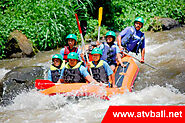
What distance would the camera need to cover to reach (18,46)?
870cm

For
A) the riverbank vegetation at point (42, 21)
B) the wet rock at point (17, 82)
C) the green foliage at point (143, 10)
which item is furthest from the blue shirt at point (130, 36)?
the green foliage at point (143, 10)

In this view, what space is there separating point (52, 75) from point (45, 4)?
5.23 m

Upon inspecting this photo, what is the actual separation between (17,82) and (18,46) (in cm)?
336

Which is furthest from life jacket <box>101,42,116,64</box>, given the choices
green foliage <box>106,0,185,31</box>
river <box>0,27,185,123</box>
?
green foliage <box>106,0,185,31</box>

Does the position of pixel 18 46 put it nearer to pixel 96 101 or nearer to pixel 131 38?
pixel 131 38

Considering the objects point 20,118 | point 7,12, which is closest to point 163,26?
point 7,12

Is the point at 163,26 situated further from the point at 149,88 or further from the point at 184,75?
the point at 149,88

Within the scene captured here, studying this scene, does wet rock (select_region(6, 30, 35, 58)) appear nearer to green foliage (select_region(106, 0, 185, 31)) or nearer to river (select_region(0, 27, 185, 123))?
river (select_region(0, 27, 185, 123))

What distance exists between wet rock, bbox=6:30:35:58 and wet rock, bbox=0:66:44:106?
2621mm

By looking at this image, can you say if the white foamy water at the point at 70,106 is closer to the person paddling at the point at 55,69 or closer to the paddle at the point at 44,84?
the paddle at the point at 44,84

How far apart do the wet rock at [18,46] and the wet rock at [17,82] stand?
2.62 meters

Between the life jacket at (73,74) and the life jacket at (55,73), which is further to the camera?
the life jacket at (55,73)

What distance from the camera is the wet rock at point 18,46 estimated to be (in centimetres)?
863

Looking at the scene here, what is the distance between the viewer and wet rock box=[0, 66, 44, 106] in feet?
17.4
